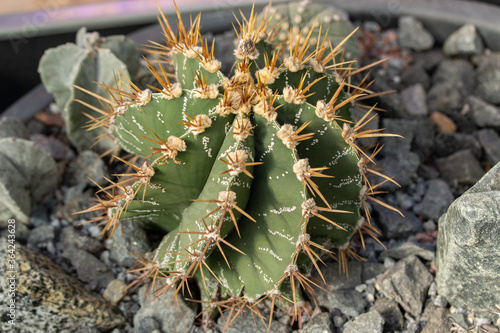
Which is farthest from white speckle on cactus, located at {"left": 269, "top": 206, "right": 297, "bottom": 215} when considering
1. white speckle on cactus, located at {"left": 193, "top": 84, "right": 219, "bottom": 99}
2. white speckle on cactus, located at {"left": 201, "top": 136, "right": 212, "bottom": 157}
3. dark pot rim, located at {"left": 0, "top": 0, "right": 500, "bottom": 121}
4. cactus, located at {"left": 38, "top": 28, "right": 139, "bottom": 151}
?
dark pot rim, located at {"left": 0, "top": 0, "right": 500, "bottom": 121}

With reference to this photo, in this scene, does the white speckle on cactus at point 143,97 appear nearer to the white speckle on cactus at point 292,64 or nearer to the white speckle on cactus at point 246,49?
the white speckle on cactus at point 246,49

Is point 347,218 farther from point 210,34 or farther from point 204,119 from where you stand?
point 210,34

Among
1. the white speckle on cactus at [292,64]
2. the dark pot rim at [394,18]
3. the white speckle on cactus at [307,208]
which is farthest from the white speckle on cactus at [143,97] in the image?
the dark pot rim at [394,18]

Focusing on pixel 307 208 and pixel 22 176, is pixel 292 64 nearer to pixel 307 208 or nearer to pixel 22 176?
pixel 307 208

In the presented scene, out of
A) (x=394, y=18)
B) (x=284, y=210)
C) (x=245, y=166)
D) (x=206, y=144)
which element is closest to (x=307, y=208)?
(x=284, y=210)

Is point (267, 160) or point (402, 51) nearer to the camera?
point (267, 160)

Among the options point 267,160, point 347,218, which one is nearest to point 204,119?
point 267,160
